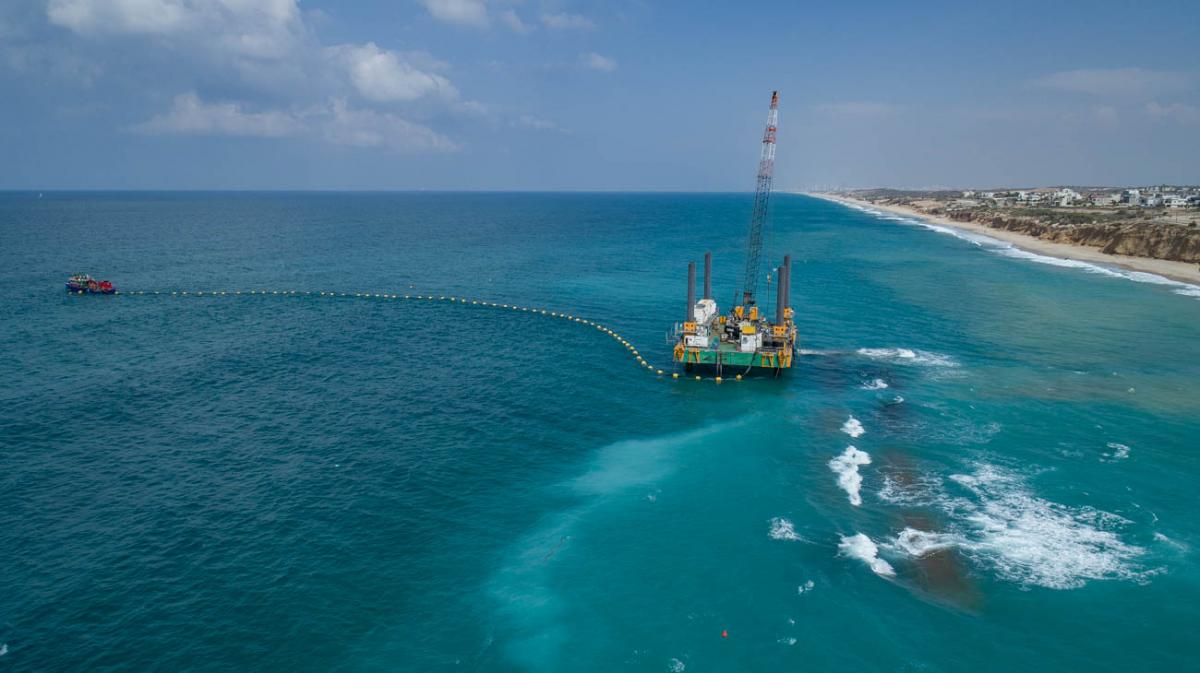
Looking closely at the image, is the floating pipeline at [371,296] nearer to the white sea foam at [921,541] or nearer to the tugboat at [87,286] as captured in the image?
the tugboat at [87,286]

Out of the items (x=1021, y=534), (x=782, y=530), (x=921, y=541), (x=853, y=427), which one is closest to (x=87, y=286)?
(x=782, y=530)

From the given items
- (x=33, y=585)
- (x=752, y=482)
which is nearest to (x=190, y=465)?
(x=33, y=585)

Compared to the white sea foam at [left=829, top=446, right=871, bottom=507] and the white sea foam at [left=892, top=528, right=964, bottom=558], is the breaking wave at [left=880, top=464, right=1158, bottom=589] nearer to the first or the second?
the white sea foam at [left=892, top=528, right=964, bottom=558]

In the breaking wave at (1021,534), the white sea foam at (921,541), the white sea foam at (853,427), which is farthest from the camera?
the white sea foam at (853,427)

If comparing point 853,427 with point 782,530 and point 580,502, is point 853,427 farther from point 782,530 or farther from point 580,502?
point 580,502

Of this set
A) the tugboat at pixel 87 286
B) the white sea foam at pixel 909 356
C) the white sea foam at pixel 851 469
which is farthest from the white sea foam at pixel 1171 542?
the tugboat at pixel 87 286

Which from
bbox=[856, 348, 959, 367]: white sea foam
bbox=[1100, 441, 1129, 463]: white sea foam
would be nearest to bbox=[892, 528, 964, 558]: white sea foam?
bbox=[1100, 441, 1129, 463]: white sea foam
